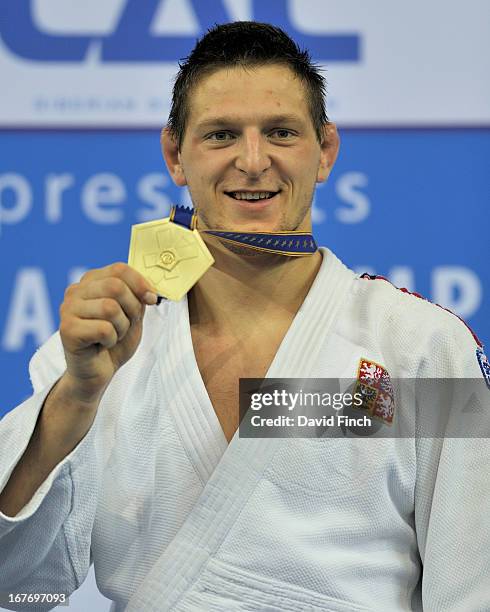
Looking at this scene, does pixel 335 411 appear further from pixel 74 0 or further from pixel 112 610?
pixel 74 0

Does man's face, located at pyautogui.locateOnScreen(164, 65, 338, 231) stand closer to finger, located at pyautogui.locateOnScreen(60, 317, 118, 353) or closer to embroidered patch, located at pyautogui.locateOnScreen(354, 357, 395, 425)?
embroidered patch, located at pyautogui.locateOnScreen(354, 357, 395, 425)

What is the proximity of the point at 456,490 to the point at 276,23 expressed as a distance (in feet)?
4.95

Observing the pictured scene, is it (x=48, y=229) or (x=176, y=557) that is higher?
(x=48, y=229)

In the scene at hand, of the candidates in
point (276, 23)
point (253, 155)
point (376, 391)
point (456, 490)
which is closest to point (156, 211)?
point (276, 23)

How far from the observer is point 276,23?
9.02 feet

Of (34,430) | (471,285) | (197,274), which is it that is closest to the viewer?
(197,274)

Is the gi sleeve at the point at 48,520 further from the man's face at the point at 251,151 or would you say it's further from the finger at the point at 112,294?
the man's face at the point at 251,151

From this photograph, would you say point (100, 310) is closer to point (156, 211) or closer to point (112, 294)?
point (112, 294)

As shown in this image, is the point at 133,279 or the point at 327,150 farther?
the point at 327,150

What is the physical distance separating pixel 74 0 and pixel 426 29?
996 mm

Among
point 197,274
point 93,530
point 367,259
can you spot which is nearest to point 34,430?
point 93,530

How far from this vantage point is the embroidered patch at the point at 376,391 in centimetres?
184

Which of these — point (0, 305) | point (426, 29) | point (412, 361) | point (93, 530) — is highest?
point (426, 29)

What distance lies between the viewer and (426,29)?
2.79 meters
